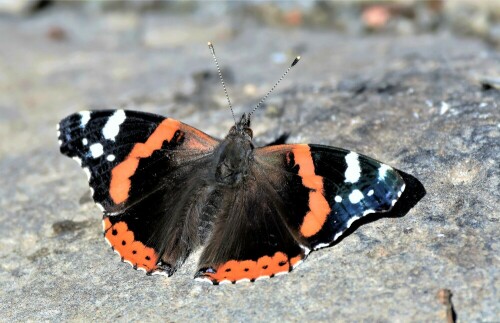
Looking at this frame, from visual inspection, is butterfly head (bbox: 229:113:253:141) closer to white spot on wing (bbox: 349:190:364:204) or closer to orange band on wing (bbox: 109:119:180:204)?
orange band on wing (bbox: 109:119:180:204)

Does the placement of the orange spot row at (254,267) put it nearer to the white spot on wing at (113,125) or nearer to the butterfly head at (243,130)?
the butterfly head at (243,130)

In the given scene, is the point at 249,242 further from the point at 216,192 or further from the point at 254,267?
the point at 216,192

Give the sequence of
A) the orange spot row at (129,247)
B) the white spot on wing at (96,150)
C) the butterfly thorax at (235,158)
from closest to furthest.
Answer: the orange spot row at (129,247) → the butterfly thorax at (235,158) → the white spot on wing at (96,150)

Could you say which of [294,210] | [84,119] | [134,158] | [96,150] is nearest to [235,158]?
[294,210]

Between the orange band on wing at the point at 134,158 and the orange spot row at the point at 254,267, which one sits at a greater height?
the orange band on wing at the point at 134,158

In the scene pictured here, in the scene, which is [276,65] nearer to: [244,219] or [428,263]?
[244,219]

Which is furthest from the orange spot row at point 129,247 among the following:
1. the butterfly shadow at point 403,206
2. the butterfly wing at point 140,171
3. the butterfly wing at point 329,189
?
the butterfly shadow at point 403,206

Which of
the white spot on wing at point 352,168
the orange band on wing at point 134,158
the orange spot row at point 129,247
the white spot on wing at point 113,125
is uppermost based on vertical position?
the white spot on wing at point 113,125
